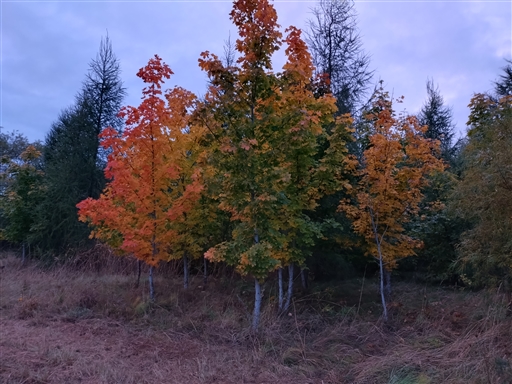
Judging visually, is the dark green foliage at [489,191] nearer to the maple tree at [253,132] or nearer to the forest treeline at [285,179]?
the forest treeline at [285,179]

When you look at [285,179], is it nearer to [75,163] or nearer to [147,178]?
[147,178]

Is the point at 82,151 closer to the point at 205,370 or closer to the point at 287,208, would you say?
the point at 287,208

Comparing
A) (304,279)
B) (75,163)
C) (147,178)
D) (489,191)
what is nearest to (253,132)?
(147,178)

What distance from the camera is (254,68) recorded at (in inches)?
283

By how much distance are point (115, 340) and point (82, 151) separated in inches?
449

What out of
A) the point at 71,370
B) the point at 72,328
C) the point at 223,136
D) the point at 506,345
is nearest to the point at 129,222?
Result: the point at 72,328

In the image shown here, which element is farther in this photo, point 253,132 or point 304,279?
point 304,279

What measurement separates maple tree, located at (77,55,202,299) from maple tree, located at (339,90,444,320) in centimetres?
334

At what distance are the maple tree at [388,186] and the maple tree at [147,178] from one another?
3340 mm

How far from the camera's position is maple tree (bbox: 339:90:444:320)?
8.47m

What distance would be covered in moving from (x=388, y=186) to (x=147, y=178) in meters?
4.66

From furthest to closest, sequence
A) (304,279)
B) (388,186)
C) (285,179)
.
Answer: (304,279) < (388,186) < (285,179)

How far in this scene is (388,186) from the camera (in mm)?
8438

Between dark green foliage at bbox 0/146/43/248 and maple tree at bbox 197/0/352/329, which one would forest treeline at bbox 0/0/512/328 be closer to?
maple tree at bbox 197/0/352/329
